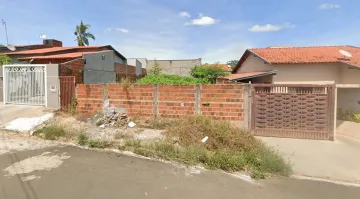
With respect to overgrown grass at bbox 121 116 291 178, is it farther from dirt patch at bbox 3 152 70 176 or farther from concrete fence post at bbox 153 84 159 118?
concrete fence post at bbox 153 84 159 118

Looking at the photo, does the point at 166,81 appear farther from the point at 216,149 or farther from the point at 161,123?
the point at 216,149

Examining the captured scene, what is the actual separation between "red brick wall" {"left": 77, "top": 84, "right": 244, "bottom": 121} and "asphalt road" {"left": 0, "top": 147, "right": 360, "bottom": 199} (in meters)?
3.49

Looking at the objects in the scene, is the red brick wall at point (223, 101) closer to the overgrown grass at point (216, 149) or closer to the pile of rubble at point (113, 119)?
the overgrown grass at point (216, 149)

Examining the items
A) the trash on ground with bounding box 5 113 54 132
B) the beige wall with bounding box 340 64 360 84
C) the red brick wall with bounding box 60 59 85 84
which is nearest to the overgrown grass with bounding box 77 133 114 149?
the trash on ground with bounding box 5 113 54 132

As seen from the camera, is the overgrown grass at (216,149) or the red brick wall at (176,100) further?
the red brick wall at (176,100)

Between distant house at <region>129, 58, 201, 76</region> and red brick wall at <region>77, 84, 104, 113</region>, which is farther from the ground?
distant house at <region>129, 58, 201, 76</region>

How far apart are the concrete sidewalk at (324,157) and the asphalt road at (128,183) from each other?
0.58 m

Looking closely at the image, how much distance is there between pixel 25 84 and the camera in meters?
10.3

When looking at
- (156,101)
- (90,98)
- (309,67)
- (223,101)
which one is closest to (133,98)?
(156,101)

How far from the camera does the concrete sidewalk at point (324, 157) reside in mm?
4946

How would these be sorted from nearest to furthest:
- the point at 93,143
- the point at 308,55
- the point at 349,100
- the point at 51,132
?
the point at 93,143 → the point at 51,132 → the point at 349,100 → the point at 308,55

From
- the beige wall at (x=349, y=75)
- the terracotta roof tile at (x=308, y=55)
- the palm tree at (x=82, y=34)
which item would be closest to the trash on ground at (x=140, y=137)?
the terracotta roof tile at (x=308, y=55)

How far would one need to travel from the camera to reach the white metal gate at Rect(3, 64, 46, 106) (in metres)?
9.98

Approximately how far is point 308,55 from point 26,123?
51.8ft
